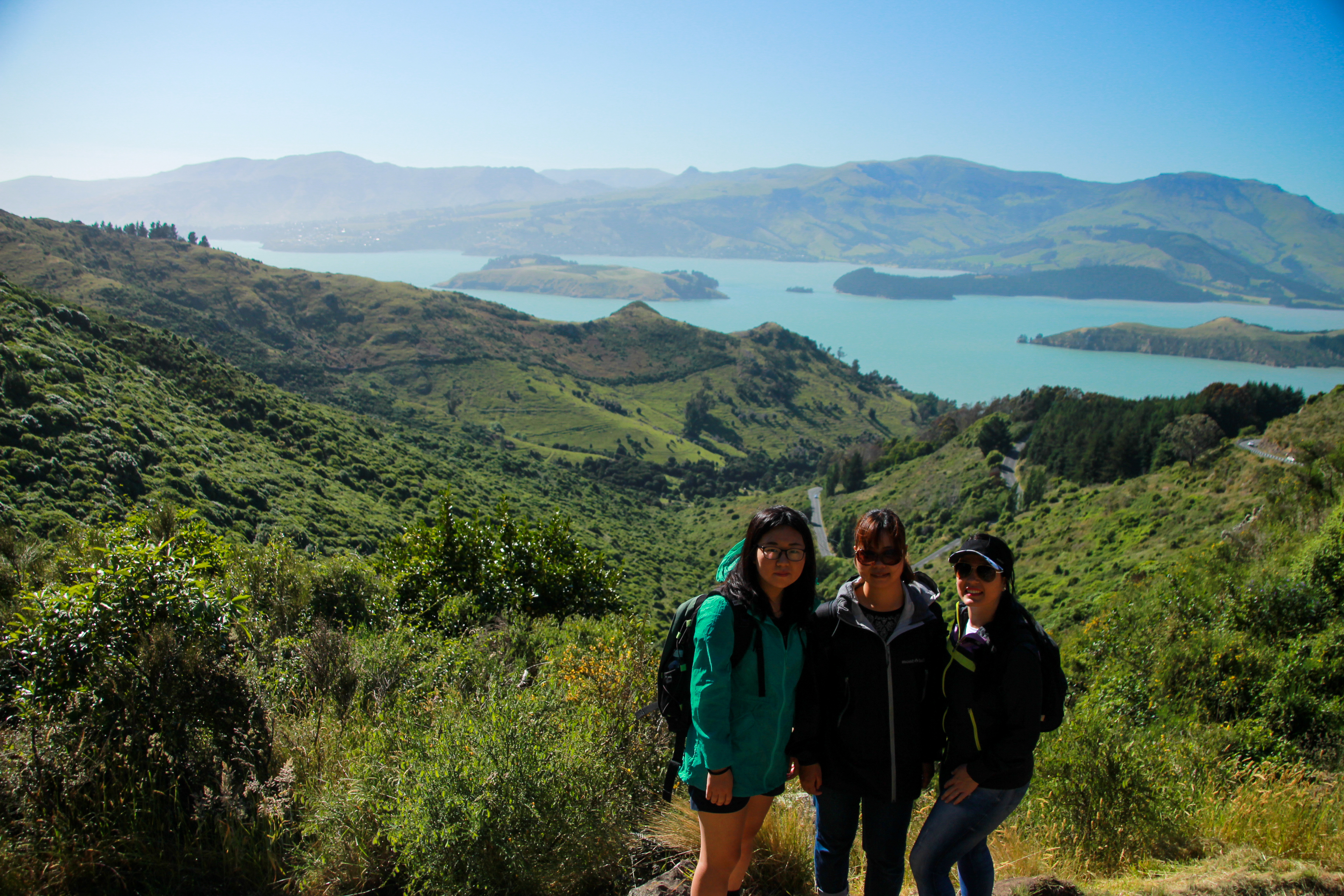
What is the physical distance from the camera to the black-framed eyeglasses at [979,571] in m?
2.52

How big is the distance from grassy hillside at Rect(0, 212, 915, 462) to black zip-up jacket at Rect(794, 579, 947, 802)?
89.3 meters

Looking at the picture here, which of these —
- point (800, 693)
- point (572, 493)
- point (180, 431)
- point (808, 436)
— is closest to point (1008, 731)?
point (800, 693)

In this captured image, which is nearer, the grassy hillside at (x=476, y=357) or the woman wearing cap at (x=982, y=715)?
the woman wearing cap at (x=982, y=715)

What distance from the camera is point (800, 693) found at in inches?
102

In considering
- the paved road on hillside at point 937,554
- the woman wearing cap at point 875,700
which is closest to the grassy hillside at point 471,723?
the woman wearing cap at point 875,700

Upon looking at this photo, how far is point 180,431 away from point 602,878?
121 feet

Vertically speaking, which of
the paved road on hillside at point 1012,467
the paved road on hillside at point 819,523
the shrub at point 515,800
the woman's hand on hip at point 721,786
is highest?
the woman's hand on hip at point 721,786

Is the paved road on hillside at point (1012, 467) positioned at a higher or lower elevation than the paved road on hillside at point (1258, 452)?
lower

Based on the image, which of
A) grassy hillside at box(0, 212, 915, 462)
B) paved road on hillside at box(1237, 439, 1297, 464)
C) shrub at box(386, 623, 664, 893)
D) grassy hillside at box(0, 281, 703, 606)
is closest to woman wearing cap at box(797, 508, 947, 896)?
shrub at box(386, 623, 664, 893)

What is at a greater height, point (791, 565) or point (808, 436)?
point (791, 565)

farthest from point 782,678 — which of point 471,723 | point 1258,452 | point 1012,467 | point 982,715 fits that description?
point 1012,467

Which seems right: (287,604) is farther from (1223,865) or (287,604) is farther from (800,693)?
(1223,865)

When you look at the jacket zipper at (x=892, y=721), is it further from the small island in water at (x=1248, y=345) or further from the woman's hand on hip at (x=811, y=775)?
the small island in water at (x=1248, y=345)

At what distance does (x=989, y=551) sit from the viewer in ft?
8.59
